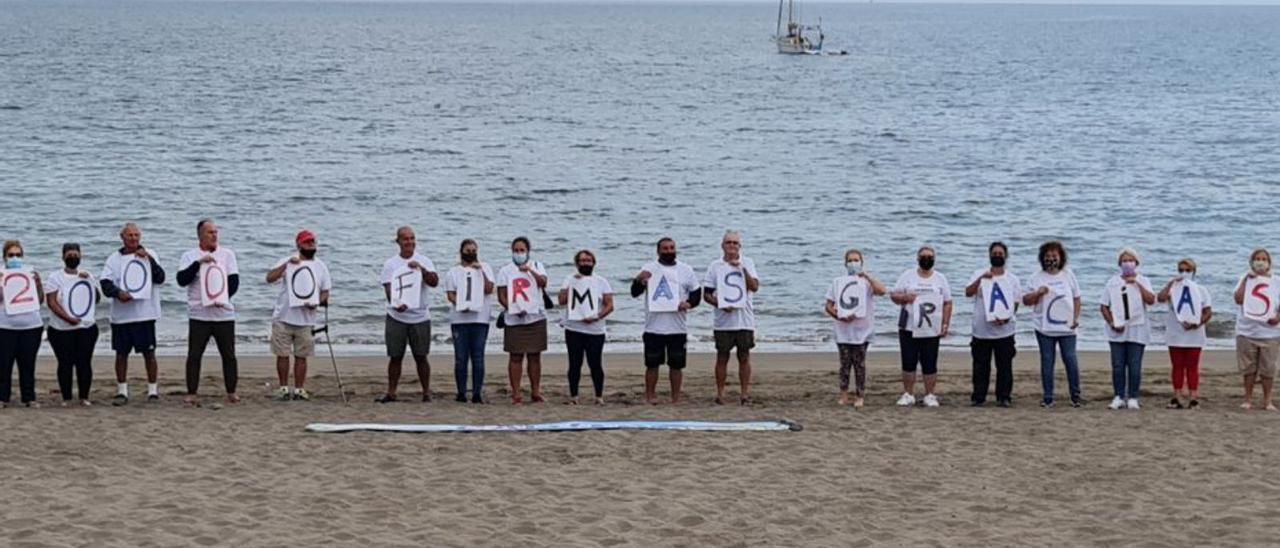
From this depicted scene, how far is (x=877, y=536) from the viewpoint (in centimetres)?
1173

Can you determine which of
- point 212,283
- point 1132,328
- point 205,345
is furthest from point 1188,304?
point 205,345

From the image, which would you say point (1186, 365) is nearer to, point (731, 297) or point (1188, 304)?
point (1188, 304)

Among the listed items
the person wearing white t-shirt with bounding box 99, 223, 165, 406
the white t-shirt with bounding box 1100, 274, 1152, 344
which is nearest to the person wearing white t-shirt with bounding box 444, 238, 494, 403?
the person wearing white t-shirt with bounding box 99, 223, 165, 406

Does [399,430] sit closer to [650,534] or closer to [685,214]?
[650,534]

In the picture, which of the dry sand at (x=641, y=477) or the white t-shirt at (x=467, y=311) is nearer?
the dry sand at (x=641, y=477)

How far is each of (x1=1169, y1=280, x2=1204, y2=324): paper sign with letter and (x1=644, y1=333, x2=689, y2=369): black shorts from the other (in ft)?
15.1

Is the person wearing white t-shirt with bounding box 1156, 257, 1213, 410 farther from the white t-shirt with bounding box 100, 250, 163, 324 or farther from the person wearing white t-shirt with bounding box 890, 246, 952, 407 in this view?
the white t-shirt with bounding box 100, 250, 163, 324

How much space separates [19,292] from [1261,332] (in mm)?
11395

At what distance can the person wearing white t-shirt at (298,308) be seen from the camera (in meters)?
16.5

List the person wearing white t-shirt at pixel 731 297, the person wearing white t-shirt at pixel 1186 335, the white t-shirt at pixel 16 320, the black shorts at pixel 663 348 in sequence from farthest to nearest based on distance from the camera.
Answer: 1. the black shorts at pixel 663 348
2. the person wearing white t-shirt at pixel 731 297
3. the person wearing white t-shirt at pixel 1186 335
4. the white t-shirt at pixel 16 320

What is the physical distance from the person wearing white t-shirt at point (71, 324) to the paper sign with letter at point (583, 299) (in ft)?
14.5

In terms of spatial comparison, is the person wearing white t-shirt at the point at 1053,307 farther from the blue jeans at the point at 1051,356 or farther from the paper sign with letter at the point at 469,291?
the paper sign with letter at the point at 469,291

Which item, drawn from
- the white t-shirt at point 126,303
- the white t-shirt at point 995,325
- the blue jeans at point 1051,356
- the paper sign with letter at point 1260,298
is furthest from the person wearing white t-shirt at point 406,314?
the paper sign with letter at point 1260,298

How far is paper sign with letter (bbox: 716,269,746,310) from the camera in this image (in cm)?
1662
